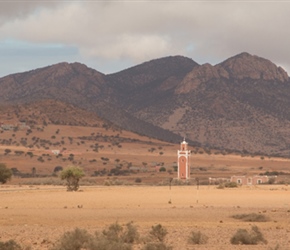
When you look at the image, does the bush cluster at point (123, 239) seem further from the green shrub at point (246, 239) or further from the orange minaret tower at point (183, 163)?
the orange minaret tower at point (183, 163)

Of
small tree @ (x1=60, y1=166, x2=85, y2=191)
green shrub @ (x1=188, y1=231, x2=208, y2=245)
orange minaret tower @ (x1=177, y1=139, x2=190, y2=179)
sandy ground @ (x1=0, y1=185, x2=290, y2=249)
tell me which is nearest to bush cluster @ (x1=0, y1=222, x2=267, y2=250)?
green shrub @ (x1=188, y1=231, x2=208, y2=245)

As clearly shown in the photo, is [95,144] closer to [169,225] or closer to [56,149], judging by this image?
[56,149]

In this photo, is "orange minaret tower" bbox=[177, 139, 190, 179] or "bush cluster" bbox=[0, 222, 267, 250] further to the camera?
"orange minaret tower" bbox=[177, 139, 190, 179]

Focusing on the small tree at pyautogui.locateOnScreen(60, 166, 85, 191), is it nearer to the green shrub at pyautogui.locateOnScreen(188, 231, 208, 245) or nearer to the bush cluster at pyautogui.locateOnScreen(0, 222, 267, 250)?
the bush cluster at pyautogui.locateOnScreen(0, 222, 267, 250)

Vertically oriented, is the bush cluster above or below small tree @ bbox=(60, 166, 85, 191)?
below

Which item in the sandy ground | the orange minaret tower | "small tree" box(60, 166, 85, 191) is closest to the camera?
the sandy ground

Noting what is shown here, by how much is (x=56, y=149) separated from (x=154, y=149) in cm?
2662

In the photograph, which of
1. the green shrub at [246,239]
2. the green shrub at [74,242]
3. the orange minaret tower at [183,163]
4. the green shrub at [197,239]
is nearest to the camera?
the green shrub at [74,242]

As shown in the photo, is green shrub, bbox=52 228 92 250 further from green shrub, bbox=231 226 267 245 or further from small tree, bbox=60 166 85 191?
small tree, bbox=60 166 85 191

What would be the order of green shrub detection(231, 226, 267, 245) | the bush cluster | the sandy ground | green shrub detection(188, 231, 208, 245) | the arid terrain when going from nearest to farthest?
1. the bush cluster
2. green shrub detection(188, 231, 208, 245)
3. green shrub detection(231, 226, 267, 245)
4. the sandy ground
5. the arid terrain

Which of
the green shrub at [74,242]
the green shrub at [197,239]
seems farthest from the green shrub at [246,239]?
the green shrub at [74,242]

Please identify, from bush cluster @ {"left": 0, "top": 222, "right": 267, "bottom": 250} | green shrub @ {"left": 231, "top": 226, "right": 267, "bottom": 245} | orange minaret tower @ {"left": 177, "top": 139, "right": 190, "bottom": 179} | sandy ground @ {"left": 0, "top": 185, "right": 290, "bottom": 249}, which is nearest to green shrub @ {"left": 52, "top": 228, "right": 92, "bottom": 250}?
bush cluster @ {"left": 0, "top": 222, "right": 267, "bottom": 250}

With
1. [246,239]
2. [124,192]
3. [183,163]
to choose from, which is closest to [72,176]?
[124,192]

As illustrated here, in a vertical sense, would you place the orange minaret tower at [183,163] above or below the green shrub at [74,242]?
above
